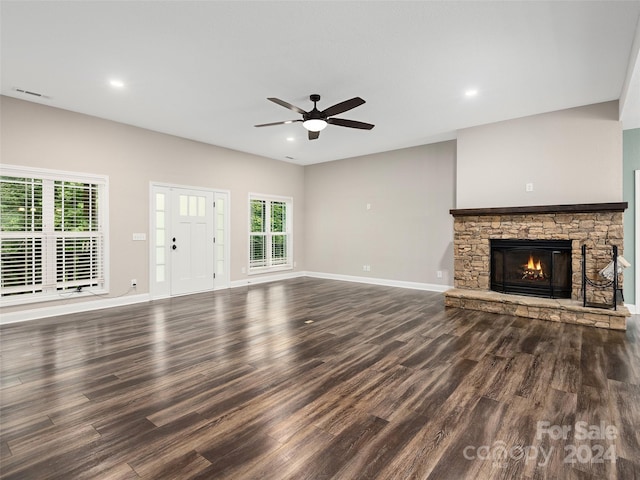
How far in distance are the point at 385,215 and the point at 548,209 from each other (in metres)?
3.24

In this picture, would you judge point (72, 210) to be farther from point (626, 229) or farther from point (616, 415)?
point (626, 229)

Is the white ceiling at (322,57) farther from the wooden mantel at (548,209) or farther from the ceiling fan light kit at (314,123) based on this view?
the wooden mantel at (548,209)

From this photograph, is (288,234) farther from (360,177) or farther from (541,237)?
(541,237)

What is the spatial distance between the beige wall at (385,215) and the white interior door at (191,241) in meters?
2.91

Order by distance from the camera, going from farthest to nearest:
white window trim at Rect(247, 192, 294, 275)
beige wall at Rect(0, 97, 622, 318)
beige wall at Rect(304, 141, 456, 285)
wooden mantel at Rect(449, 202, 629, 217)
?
1. white window trim at Rect(247, 192, 294, 275)
2. beige wall at Rect(304, 141, 456, 285)
3. beige wall at Rect(0, 97, 622, 318)
4. wooden mantel at Rect(449, 202, 629, 217)

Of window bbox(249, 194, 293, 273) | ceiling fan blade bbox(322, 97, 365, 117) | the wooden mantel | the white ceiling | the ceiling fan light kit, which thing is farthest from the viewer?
window bbox(249, 194, 293, 273)

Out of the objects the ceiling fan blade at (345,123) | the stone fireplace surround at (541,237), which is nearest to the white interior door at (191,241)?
the ceiling fan blade at (345,123)

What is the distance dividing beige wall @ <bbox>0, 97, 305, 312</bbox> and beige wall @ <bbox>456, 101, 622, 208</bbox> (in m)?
4.56

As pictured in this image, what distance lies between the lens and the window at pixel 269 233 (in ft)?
25.3

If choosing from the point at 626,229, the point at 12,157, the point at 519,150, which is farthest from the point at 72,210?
the point at 626,229

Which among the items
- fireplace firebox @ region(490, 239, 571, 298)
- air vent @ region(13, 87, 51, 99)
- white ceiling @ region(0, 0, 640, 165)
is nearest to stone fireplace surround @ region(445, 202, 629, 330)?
fireplace firebox @ region(490, 239, 571, 298)

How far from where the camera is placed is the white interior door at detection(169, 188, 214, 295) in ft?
20.3

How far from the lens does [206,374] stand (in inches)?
108

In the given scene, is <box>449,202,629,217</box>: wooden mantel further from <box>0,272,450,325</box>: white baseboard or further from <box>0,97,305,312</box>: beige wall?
<box>0,97,305,312</box>: beige wall
